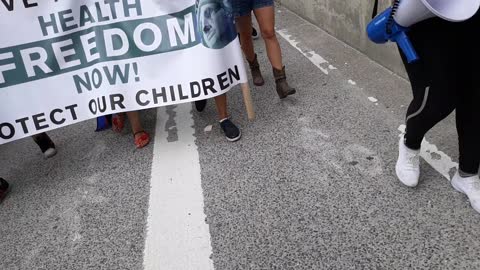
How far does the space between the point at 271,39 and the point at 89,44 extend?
1.57m

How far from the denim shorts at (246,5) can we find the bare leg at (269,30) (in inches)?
1.3

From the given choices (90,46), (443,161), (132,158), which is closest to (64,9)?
(90,46)

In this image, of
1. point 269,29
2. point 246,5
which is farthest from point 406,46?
point 246,5

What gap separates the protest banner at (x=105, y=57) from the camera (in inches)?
118

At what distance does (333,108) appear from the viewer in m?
3.72

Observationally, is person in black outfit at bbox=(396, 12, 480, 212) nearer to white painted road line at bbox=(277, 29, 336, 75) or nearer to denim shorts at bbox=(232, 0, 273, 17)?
denim shorts at bbox=(232, 0, 273, 17)

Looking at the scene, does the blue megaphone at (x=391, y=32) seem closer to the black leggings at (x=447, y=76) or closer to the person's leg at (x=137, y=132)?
the black leggings at (x=447, y=76)

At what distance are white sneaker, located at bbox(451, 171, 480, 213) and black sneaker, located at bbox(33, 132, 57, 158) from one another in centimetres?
303

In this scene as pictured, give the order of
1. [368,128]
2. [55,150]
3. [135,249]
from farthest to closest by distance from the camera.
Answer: [55,150] < [368,128] < [135,249]

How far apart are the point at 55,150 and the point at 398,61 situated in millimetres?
3168

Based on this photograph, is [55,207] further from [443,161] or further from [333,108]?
[443,161]

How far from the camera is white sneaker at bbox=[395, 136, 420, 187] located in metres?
2.52

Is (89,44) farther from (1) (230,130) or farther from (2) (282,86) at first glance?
(2) (282,86)

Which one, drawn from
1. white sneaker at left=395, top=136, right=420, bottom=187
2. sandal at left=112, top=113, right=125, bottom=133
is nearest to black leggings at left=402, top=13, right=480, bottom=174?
white sneaker at left=395, top=136, right=420, bottom=187
